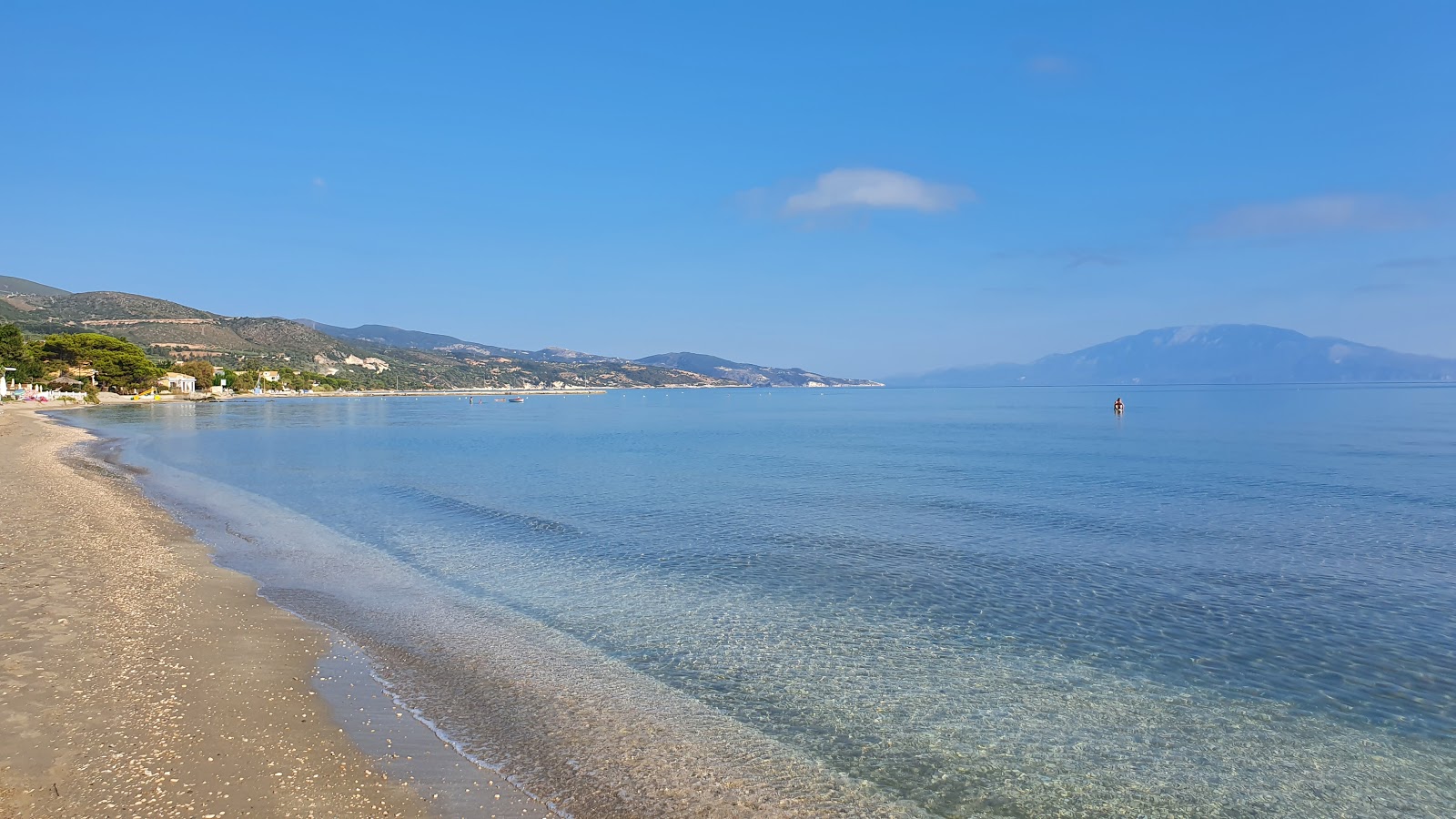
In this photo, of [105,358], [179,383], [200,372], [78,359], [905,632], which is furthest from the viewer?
[200,372]

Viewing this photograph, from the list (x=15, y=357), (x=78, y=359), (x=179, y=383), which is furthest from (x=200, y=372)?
(x=15, y=357)

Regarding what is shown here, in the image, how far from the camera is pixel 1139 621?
12203 millimetres

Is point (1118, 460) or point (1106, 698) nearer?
point (1106, 698)

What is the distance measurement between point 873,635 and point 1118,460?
31231mm

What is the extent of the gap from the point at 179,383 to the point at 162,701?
15162cm

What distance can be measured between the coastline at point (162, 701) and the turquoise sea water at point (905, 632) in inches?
42.4

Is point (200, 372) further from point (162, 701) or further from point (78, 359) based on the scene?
point (162, 701)

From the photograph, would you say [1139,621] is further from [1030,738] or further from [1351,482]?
[1351,482]

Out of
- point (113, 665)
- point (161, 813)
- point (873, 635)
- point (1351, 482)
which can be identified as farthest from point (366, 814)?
point (1351, 482)

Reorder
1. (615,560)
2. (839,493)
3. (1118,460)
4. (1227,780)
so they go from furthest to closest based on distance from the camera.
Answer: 1. (1118,460)
2. (839,493)
3. (615,560)
4. (1227,780)

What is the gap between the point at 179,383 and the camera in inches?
5221

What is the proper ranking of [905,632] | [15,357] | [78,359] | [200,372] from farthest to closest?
1. [200,372]
2. [78,359]
3. [15,357]
4. [905,632]

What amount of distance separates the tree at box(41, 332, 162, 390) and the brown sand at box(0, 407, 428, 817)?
124 m

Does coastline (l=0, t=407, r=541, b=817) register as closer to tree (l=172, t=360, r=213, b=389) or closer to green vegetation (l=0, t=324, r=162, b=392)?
green vegetation (l=0, t=324, r=162, b=392)
